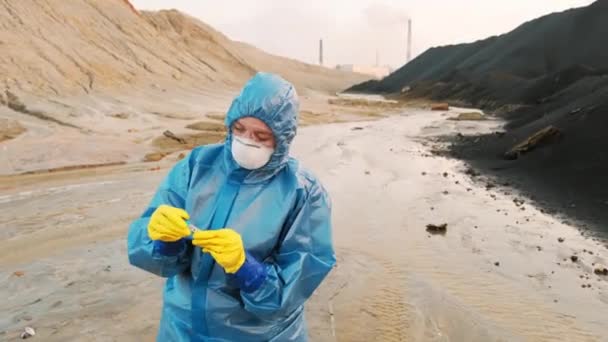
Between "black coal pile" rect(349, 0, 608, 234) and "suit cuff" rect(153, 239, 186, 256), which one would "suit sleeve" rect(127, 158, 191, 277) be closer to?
"suit cuff" rect(153, 239, 186, 256)

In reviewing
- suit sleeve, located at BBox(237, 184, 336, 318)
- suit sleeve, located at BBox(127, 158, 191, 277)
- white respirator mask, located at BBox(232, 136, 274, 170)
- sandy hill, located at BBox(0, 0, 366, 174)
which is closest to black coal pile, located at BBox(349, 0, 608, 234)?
suit sleeve, located at BBox(237, 184, 336, 318)

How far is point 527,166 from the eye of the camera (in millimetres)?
11492

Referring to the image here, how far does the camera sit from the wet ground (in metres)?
4.55

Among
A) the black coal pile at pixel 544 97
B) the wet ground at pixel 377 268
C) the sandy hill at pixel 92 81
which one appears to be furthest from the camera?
the sandy hill at pixel 92 81

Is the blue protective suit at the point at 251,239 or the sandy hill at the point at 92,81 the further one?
the sandy hill at the point at 92,81

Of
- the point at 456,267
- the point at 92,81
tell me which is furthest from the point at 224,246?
the point at 92,81

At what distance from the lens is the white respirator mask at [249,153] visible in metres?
2.04

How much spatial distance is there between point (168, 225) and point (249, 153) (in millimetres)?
410

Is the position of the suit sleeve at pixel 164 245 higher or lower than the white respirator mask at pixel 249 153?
lower

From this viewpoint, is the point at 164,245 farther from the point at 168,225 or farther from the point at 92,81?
the point at 92,81

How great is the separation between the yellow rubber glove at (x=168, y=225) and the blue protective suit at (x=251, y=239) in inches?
2.7

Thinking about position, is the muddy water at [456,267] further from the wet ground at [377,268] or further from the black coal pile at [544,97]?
the black coal pile at [544,97]

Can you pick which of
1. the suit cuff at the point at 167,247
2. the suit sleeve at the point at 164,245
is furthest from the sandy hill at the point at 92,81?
the suit cuff at the point at 167,247

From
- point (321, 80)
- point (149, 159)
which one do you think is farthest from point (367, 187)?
point (321, 80)
